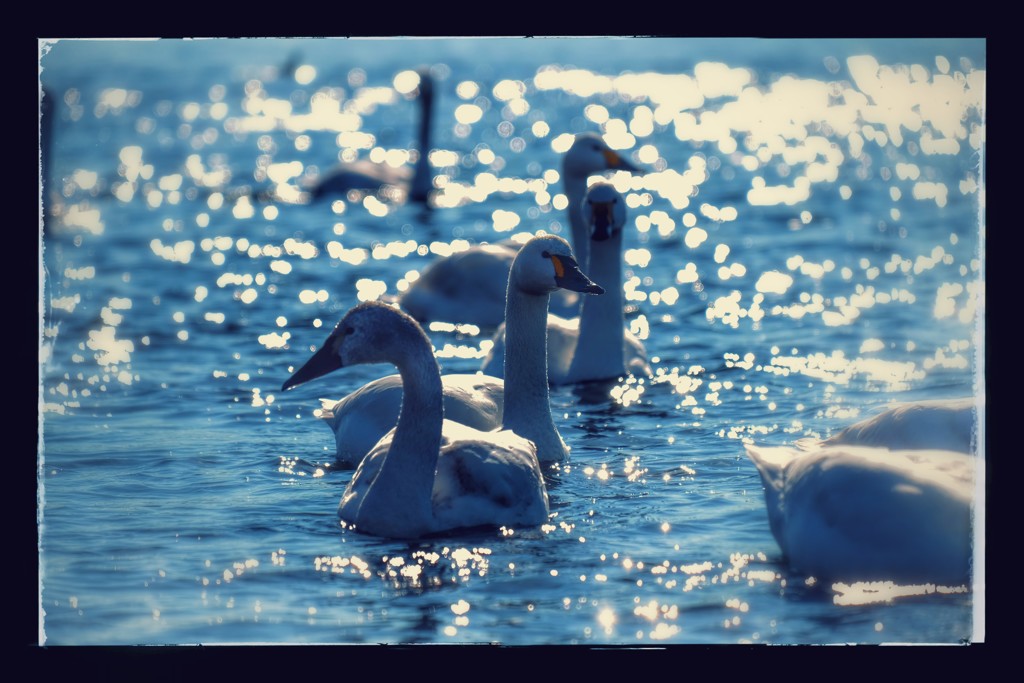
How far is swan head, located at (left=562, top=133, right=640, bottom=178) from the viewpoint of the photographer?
44.9ft

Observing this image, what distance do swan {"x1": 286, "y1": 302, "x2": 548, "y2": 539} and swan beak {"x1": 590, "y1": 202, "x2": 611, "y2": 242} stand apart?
3498 millimetres

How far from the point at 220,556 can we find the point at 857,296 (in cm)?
749

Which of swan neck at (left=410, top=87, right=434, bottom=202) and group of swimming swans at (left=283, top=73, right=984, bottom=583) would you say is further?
swan neck at (left=410, top=87, right=434, bottom=202)

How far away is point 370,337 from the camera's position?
300 inches

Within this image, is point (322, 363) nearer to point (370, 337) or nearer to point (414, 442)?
point (370, 337)

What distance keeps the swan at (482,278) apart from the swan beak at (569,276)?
3787 millimetres

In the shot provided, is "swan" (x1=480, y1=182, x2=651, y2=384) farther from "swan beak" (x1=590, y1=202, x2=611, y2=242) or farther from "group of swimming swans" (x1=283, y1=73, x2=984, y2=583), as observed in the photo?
"group of swimming swans" (x1=283, y1=73, x2=984, y2=583)

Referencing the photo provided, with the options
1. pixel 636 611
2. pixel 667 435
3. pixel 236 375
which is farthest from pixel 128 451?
pixel 636 611

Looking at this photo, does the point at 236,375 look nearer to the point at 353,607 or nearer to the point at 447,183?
the point at 353,607

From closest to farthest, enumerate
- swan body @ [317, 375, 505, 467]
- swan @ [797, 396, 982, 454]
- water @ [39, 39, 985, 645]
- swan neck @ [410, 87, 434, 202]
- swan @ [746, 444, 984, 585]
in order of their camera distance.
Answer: swan @ [746, 444, 984, 585]
water @ [39, 39, 985, 645]
swan @ [797, 396, 982, 454]
swan body @ [317, 375, 505, 467]
swan neck @ [410, 87, 434, 202]

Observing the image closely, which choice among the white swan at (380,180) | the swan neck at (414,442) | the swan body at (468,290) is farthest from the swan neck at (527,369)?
the white swan at (380,180)

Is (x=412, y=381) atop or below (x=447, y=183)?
below

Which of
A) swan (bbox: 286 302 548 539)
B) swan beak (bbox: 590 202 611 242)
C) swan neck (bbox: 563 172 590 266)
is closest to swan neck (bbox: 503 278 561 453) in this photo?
swan (bbox: 286 302 548 539)

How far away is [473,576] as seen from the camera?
23.9ft
